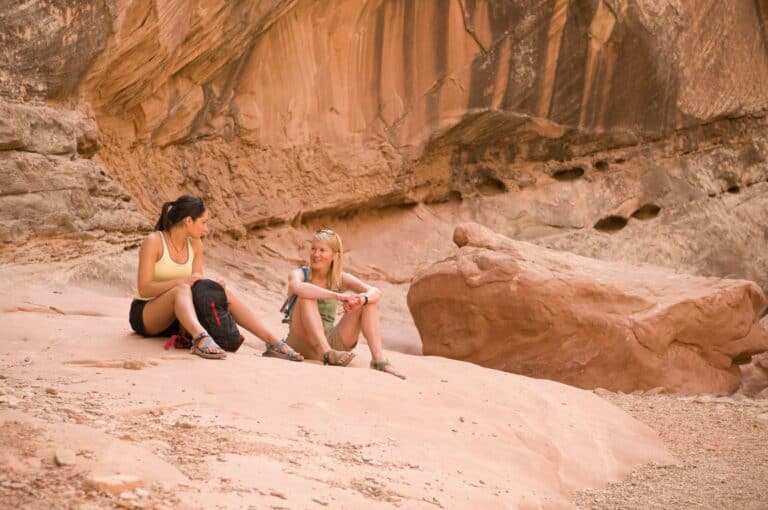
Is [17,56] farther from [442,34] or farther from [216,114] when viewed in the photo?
[442,34]

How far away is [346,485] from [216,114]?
313 inches

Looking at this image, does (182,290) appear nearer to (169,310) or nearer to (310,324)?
(169,310)

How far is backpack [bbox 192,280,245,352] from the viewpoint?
533 centimetres

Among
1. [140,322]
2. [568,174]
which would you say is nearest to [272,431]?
[140,322]

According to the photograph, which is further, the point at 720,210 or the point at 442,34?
the point at 720,210

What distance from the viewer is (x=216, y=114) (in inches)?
425

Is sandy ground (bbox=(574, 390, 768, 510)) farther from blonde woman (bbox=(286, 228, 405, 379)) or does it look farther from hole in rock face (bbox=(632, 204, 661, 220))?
hole in rock face (bbox=(632, 204, 661, 220))

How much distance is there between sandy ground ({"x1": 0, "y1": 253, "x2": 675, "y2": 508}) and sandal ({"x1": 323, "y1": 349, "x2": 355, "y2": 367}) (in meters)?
0.18

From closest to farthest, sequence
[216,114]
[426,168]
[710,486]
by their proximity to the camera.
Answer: [710,486] < [216,114] < [426,168]

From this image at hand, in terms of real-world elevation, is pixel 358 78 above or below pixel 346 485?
above

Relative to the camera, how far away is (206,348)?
498cm

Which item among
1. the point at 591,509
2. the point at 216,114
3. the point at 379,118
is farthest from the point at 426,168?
the point at 591,509

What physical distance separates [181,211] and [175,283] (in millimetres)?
440

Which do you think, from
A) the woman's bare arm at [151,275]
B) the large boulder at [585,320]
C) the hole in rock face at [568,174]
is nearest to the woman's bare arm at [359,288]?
the woman's bare arm at [151,275]
